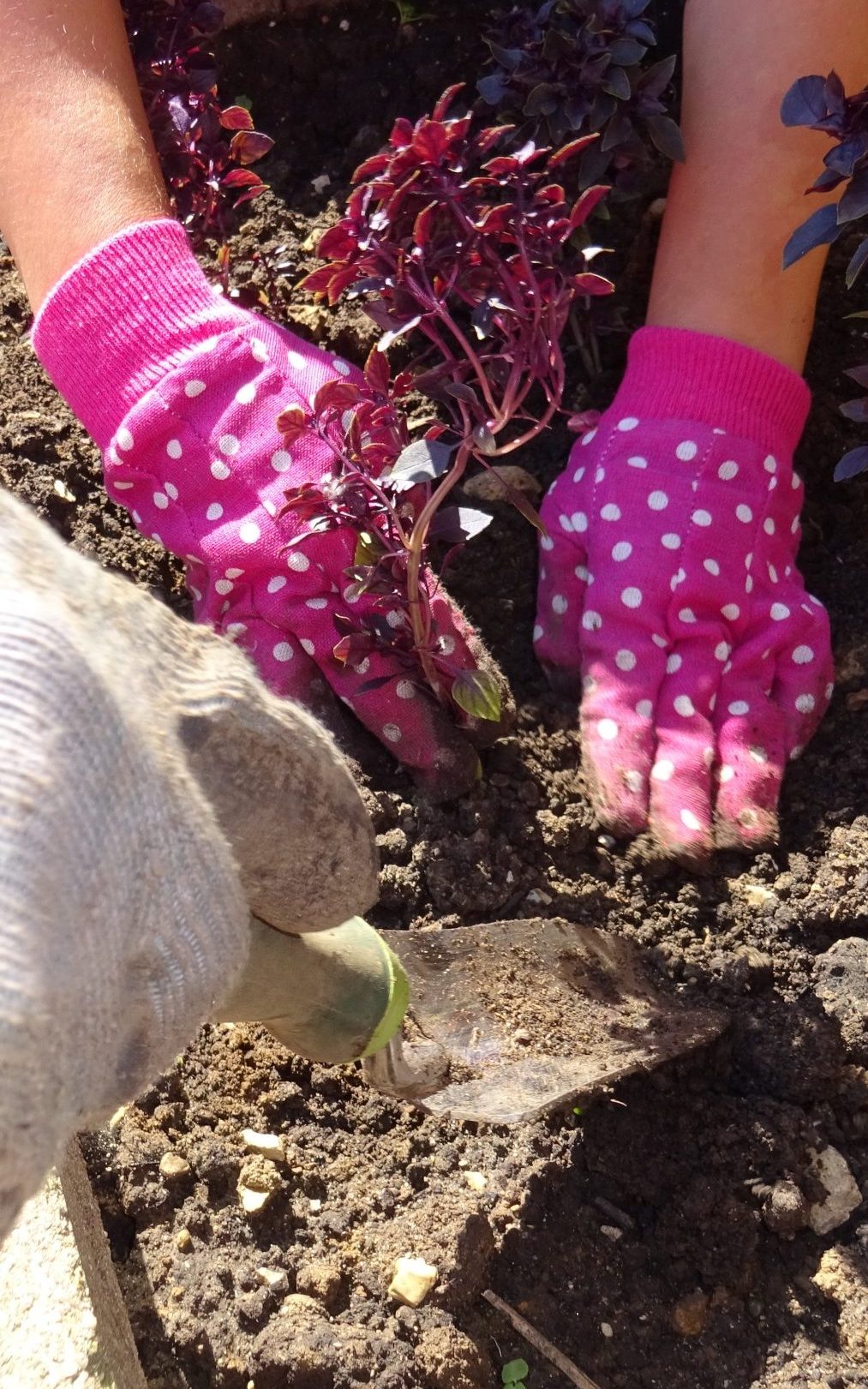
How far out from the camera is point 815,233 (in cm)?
145

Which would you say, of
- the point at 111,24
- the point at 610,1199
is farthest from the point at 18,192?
the point at 610,1199

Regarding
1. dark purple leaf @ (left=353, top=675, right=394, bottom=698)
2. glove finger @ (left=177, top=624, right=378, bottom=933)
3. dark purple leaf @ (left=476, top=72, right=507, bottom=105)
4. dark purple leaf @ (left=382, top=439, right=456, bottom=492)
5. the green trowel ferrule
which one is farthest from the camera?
dark purple leaf @ (left=476, top=72, right=507, bottom=105)

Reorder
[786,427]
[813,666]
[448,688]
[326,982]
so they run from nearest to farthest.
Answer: [326,982] < [448,688] < [813,666] < [786,427]

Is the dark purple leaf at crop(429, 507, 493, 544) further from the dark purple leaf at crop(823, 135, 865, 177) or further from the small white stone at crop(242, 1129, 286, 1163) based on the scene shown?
the small white stone at crop(242, 1129, 286, 1163)

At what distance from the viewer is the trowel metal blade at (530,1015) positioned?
4.75 ft

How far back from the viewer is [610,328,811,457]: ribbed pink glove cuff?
71.8 inches

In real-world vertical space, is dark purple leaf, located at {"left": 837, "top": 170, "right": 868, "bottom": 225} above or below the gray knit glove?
above

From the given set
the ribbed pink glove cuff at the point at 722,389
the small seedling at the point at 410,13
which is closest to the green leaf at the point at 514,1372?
the ribbed pink glove cuff at the point at 722,389

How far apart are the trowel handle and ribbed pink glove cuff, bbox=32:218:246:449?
3.01 ft

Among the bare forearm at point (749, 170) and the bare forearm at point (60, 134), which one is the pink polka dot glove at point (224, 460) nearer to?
the bare forearm at point (60, 134)

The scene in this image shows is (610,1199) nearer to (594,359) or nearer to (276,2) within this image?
(594,359)

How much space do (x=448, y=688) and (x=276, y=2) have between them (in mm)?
1679

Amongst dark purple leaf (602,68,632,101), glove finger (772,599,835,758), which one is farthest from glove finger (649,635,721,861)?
dark purple leaf (602,68,632,101)

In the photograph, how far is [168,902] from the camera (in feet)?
2.54
